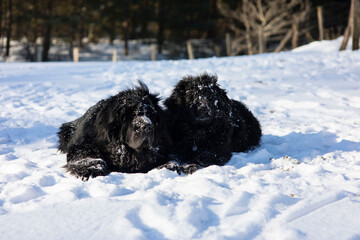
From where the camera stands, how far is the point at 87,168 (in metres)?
3.54

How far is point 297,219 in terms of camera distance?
2453mm

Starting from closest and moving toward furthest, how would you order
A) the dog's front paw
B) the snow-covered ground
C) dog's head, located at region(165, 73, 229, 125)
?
1. the snow-covered ground
2. the dog's front paw
3. dog's head, located at region(165, 73, 229, 125)

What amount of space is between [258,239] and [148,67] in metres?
10.8

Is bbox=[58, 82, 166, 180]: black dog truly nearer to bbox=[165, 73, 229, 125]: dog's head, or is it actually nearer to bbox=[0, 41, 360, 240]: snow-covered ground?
bbox=[0, 41, 360, 240]: snow-covered ground

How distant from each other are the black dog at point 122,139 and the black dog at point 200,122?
0.33 meters

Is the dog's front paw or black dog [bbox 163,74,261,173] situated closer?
the dog's front paw

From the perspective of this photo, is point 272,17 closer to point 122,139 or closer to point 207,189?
point 122,139

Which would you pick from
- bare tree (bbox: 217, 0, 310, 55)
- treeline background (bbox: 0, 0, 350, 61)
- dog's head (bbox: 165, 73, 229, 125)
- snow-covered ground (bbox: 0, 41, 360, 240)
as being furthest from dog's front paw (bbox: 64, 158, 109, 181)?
treeline background (bbox: 0, 0, 350, 61)

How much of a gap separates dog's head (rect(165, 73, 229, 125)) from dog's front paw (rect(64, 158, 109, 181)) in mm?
1215

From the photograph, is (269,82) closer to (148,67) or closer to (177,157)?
(148,67)

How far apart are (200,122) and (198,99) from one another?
0.29m

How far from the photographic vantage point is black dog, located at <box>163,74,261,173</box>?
4.01m

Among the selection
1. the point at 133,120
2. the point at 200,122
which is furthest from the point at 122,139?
the point at 200,122

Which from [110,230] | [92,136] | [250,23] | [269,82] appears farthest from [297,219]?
[250,23]
